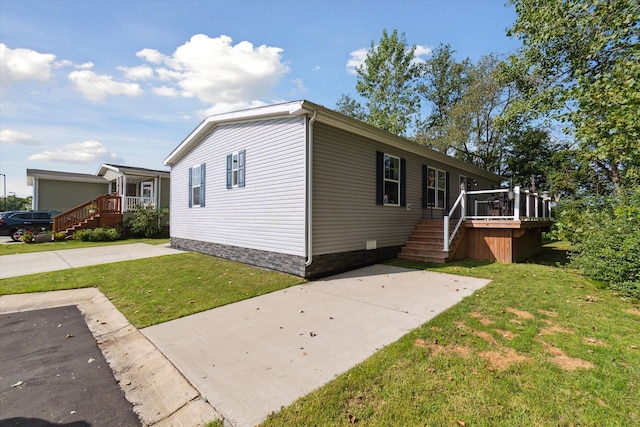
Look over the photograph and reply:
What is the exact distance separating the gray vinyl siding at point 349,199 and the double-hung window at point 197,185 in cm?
547

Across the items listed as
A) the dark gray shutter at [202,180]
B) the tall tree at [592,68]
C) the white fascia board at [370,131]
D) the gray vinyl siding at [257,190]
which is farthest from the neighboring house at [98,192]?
the tall tree at [592,68]

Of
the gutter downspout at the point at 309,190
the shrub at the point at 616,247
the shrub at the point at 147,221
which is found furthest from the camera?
the shrub at the point at 147,221

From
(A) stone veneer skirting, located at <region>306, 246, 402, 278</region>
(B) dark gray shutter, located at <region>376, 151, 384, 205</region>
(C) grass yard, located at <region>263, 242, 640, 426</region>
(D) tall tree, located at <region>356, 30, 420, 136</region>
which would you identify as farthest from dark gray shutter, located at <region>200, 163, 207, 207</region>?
(D) tall tree, located at <region>356, 30, 420, 136</region>

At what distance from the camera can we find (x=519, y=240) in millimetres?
9172

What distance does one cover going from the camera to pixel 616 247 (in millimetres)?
5496

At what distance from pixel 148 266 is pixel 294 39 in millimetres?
8909

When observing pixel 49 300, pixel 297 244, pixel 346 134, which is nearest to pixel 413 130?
pixel 346 134

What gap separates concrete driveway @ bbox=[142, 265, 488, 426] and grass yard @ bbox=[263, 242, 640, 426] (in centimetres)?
23

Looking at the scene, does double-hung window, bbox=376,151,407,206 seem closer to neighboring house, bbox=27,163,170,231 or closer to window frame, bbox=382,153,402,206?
window frame, bbox=382,153,402,206

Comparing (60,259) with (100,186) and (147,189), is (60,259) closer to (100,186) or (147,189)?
(147,189)

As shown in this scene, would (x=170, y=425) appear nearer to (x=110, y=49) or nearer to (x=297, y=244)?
(x=297, y=244)

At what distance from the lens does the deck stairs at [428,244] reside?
852cm

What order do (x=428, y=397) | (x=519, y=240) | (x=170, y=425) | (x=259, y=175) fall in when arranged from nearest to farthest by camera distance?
1. (x=170, y=425)
2. (x=428, y=397)
3. (x=259, y=175)
4. (x=519, y=240)

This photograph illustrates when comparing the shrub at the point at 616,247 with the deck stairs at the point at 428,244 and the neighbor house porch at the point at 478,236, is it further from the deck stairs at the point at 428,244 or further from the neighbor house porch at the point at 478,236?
the deck stairs at the point at 428,244
